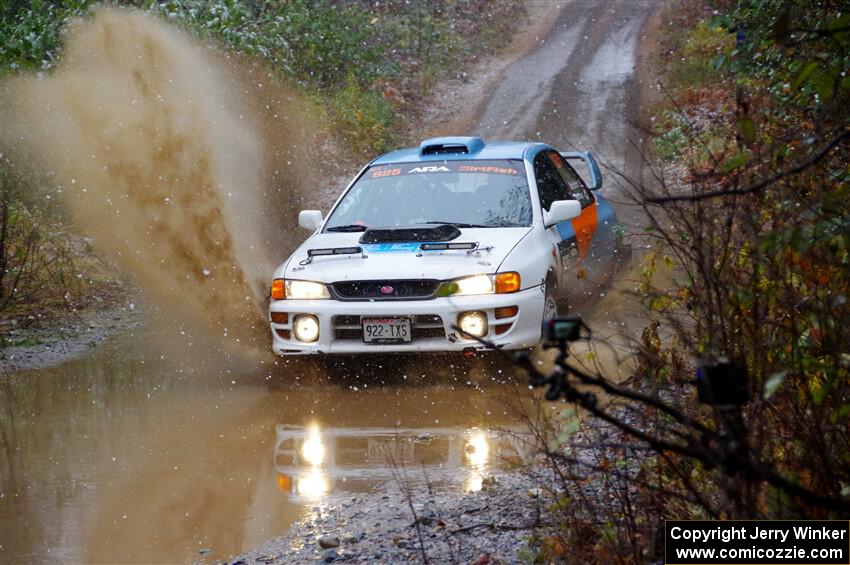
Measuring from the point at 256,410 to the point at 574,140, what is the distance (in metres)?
13.4


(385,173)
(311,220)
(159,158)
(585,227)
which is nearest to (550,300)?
(585,227)

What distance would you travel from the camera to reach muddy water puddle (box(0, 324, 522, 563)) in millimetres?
5824

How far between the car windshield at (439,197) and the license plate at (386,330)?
4.08 feet

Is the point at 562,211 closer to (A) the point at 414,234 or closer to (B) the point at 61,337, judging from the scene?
(A) the point at 414,234

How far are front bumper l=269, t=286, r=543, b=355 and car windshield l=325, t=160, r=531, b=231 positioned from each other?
101 centimetres

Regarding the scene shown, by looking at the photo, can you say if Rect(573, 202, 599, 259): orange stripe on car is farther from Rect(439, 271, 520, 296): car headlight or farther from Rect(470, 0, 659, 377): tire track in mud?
Rect(470, 0, 659, 377): tire track in mud

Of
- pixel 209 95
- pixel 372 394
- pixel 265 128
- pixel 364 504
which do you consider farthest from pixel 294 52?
pixel 364 504

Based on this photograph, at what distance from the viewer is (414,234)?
8633 millimetres

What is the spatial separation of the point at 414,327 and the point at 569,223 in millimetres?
2288

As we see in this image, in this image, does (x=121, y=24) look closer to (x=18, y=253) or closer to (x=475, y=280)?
(x=18, y=253)

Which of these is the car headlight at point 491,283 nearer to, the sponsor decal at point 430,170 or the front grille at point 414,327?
the front grille at point 414,327

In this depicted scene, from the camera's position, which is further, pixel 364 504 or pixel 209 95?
pixel 209 95

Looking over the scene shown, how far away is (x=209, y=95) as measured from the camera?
17453 millimetres

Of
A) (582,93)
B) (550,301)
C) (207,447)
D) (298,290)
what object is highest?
(582,93)
